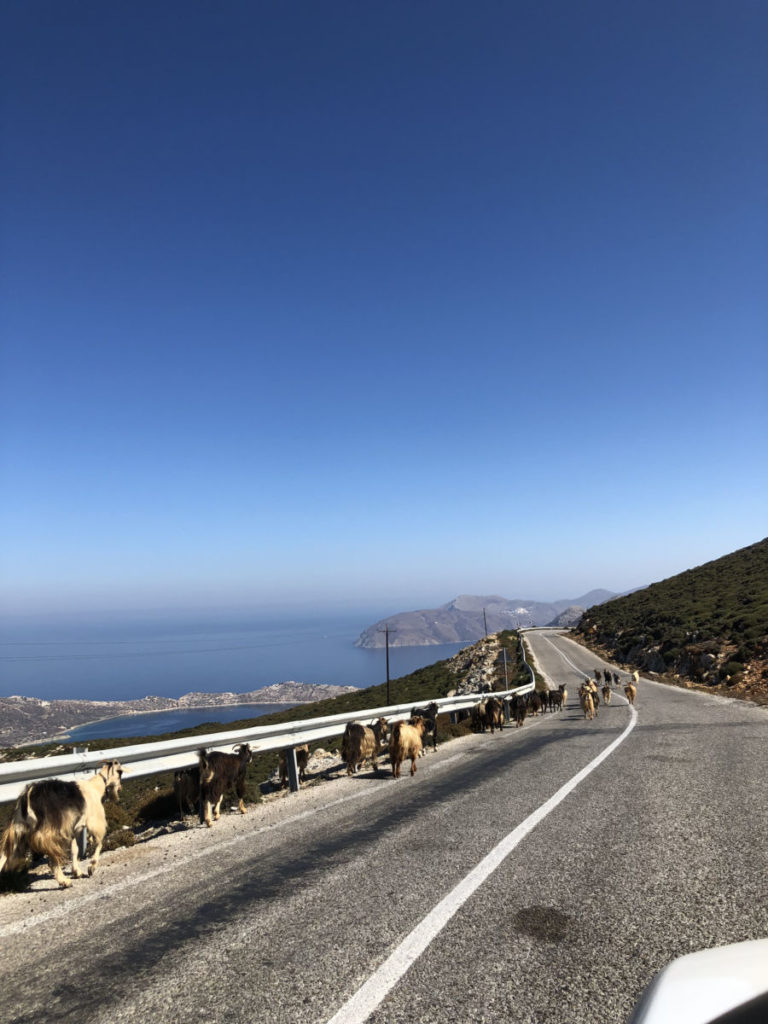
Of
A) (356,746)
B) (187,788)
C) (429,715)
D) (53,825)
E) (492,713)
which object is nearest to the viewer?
(53,825)

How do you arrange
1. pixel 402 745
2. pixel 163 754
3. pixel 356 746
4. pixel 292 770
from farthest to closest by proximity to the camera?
pixel 356 746
pixel 402 745
pixel 292 770
pixel 163 754

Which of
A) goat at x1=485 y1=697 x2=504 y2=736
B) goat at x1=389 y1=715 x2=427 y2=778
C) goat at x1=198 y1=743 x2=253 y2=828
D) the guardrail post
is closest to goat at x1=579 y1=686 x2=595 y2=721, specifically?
goat at x1=485 y1=697 x2=504 y2=736

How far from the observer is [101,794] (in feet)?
19.5

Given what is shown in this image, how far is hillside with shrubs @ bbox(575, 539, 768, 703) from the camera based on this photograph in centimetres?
3228

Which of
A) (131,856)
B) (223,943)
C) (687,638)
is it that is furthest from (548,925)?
(687,638)

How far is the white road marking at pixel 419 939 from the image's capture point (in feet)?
9.61

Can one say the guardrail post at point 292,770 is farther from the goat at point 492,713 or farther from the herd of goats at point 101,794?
the goat at point 492,713

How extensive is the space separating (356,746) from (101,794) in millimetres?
5377

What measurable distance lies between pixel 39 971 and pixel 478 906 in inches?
108

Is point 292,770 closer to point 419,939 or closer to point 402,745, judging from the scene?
point 402,745

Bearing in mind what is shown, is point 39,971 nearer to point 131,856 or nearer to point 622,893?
point 131,856

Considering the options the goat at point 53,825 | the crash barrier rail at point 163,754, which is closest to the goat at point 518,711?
the crash barrier rail at point 163,754

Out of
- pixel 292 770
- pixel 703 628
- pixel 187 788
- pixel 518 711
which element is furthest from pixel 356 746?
pixel 703 628

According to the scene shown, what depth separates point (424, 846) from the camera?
5.69 m
